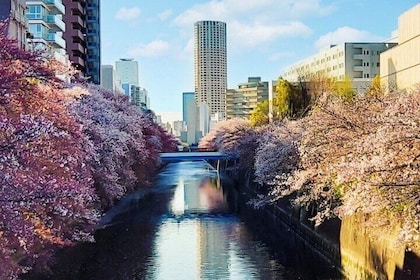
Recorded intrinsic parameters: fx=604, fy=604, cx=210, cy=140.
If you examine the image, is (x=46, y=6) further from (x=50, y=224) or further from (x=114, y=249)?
(x=50, y=224)

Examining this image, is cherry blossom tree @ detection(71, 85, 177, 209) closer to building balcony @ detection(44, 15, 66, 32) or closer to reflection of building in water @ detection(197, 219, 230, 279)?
reflection of building in water @ detection(197, 219, 230, 279)

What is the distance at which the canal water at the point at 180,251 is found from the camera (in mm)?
19047

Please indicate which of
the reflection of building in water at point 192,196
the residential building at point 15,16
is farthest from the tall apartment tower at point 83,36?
the residential building at point 15,16

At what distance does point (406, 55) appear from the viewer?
4447 centimetres

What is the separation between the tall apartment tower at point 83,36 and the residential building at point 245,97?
56.5 m

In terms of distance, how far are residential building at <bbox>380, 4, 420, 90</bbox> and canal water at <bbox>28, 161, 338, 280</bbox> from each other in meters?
17.6

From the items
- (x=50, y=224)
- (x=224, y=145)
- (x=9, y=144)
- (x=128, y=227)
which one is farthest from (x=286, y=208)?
(x=224, y=145)

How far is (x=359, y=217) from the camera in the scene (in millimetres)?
17156

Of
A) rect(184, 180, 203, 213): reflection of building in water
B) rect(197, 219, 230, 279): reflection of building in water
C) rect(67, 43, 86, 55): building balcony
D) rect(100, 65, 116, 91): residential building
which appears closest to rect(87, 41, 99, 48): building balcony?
rect(67, 43, 86, 55): building balcony

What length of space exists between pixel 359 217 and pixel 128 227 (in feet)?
45.7

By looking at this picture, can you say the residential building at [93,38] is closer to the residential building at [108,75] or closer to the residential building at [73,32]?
the residential building at [73,32]

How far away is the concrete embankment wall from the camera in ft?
47.5

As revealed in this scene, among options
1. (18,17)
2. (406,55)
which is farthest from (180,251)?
(406,55)

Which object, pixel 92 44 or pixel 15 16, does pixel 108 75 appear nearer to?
pixel 92 44
